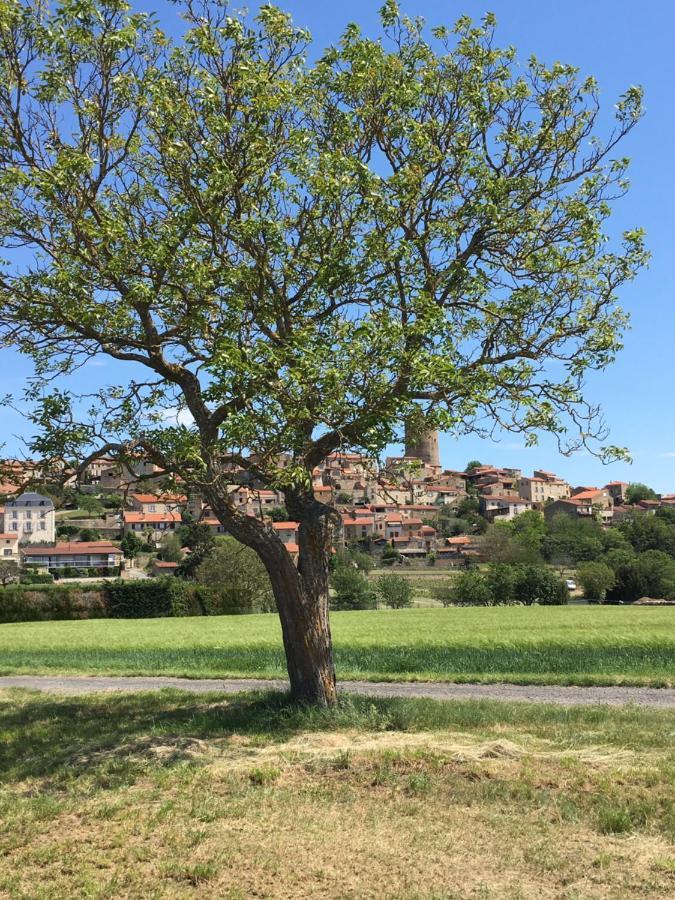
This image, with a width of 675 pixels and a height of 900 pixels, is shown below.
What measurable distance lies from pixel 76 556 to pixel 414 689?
369ft

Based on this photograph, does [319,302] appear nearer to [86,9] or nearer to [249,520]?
[249,520]

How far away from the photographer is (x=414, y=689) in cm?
1738

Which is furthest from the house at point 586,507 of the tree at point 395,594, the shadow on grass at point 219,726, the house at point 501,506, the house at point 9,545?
the shadow on grass at point 219,726

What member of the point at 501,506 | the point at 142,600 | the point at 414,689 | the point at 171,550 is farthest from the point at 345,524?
the point at 414,689

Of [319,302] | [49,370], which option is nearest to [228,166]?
[319,302]

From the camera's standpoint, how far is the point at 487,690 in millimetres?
17031

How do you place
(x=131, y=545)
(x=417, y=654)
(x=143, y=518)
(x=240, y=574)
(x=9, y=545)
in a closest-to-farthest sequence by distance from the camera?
(x=417, y=654)
(x=240, y=574)
(x=131, y=545)
(x=9, y=545)
(x=143, y=518)

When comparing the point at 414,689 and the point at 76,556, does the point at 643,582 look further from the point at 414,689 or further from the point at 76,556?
the point at 76,556

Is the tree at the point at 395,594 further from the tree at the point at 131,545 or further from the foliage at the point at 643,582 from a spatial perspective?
the tree at the point at 131,545

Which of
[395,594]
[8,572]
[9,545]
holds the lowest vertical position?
[395,594]

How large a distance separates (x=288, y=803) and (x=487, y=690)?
10.1 m

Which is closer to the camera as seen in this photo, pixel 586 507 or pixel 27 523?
pixel 27 523

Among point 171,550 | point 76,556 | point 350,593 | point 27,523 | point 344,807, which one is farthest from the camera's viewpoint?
point 27,523

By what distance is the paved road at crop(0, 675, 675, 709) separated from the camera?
1563cm
